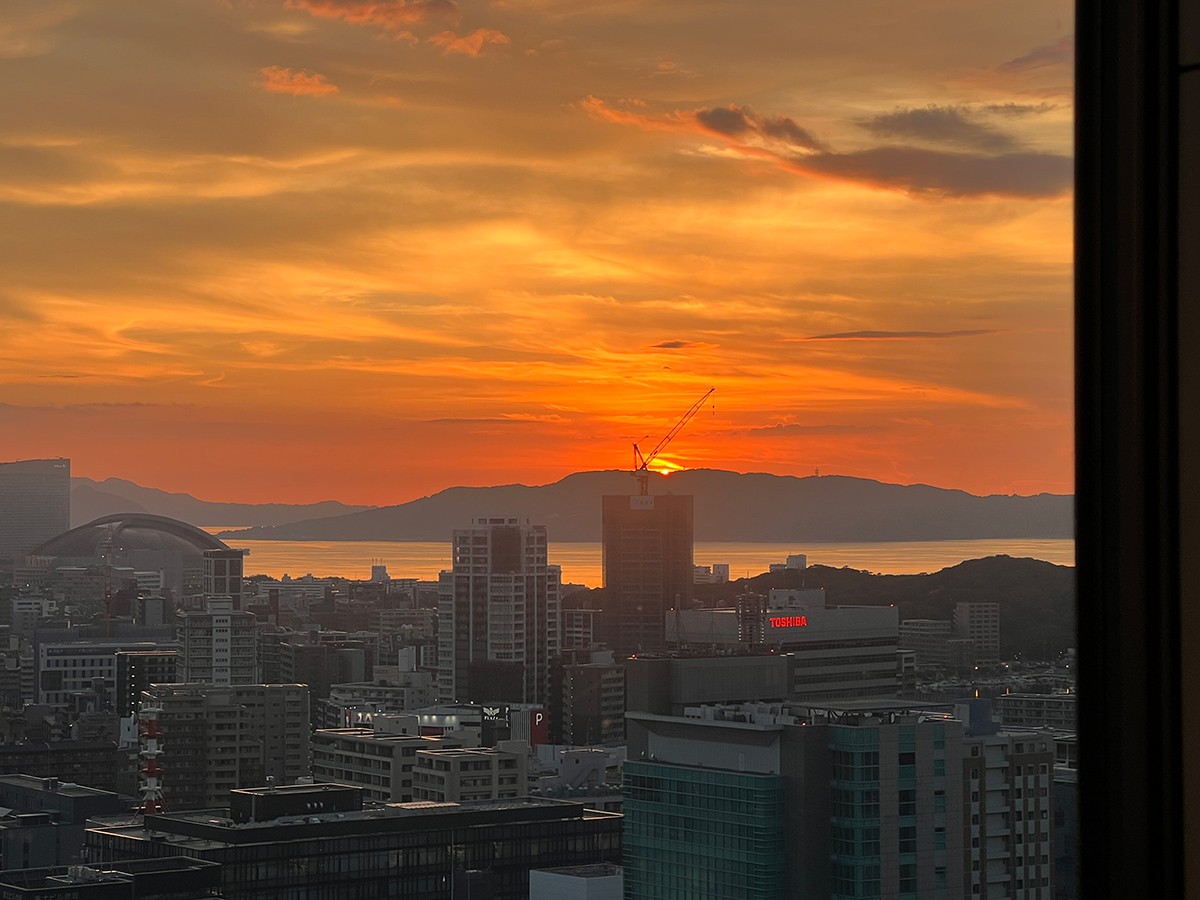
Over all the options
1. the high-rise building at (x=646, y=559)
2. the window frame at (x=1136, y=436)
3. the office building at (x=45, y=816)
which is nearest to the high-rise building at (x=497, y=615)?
the high-rise building at (x=646, y=559)

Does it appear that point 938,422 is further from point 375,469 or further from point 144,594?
point 144,594

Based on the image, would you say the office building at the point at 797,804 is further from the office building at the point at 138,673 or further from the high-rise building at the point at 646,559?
the office building at the point at 138,673

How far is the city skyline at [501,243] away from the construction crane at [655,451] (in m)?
0.10

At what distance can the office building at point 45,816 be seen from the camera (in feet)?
17.0

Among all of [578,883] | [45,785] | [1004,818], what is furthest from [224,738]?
[1004,818]

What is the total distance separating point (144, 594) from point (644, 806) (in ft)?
11.4

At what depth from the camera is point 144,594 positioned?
340 inches

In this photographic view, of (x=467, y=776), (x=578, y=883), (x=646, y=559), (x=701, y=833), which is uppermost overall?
(x=646, y=559)

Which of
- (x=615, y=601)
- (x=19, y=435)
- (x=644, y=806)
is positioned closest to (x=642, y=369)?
(x=615, y=601)

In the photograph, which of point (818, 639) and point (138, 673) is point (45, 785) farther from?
point (818, 639)

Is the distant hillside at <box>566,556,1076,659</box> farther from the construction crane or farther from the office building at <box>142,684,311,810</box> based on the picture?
the office building at <box>142,684,311,810</box>

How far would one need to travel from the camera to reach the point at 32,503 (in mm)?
7664

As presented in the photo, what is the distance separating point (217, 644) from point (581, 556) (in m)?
2.59

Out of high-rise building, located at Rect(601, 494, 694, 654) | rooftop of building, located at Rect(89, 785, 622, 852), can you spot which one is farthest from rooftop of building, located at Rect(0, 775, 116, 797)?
high-rise building, located at Rect(601, 494, 694, 654)
